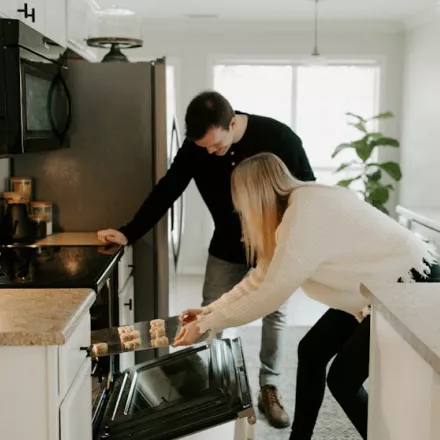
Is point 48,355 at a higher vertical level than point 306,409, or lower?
higher

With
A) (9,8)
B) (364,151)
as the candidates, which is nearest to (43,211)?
(9,8)

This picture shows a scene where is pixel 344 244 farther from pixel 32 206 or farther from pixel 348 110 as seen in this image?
pixel 348 110

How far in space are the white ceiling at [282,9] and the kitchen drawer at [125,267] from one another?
2507 millimetres

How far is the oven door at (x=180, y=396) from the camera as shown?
190 cm

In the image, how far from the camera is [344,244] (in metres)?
1.99

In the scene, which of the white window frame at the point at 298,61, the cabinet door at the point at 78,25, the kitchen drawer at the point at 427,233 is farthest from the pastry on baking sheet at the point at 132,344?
the white window frame at the point at 298,61

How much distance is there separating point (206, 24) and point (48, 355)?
208 inches

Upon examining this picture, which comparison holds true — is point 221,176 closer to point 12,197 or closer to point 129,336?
point 12,197

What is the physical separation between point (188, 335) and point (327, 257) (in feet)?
1.47

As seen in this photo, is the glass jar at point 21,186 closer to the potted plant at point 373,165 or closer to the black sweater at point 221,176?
the black sweater at point 221,176

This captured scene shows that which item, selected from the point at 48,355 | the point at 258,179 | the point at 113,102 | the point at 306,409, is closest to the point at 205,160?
the point at 113,102

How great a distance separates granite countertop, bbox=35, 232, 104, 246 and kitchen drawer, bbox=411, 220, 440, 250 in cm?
180

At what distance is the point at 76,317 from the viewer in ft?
5.50

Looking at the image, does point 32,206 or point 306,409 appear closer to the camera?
point 306,409
